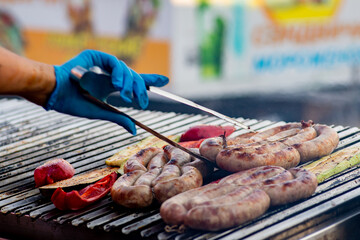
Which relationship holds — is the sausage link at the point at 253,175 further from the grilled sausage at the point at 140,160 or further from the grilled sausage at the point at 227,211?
the grilled sausage at the point at 140,160

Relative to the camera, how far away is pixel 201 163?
4621 mm

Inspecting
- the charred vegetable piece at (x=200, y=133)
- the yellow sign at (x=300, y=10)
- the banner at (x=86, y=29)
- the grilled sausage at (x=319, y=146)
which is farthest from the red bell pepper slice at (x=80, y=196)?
the yellow sign at (x=300, y=10)

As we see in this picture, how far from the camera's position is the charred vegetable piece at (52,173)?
16.3 feet

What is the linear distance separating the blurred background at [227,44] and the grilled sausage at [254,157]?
28.9 ft

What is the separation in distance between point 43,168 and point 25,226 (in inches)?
27.0

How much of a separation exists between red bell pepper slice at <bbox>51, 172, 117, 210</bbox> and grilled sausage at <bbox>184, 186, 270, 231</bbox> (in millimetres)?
1007

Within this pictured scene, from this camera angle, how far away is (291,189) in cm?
407

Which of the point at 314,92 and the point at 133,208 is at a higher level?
the point at 133,208

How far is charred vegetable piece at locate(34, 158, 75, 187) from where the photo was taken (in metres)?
4.97

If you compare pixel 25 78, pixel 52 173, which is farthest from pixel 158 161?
pixel 25 78

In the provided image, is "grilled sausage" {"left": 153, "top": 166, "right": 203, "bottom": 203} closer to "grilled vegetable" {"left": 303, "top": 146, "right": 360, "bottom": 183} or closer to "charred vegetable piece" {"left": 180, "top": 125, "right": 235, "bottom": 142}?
"grilled vegetable" {"left": 303, "top": 146, "right": 360, "bottom": 183}

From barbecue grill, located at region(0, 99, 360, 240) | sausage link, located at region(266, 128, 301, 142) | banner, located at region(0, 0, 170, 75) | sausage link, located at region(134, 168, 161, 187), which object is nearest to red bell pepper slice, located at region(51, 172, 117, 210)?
barbecue grill, located at region(0, 99, 360, 240)

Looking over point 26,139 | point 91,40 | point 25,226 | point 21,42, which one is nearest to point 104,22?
point 91,40

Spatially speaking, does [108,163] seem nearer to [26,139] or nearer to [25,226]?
[25,226]
